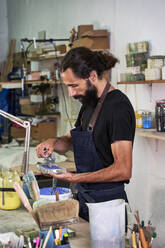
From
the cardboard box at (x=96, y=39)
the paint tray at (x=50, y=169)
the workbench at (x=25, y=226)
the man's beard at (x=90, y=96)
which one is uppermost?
the cardboard box at (x=96, y=39)

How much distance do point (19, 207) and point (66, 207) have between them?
0.70m

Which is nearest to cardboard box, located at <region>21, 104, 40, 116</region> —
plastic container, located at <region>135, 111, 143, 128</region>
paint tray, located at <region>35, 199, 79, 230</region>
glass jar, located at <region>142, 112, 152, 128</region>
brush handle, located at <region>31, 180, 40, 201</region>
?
plastic container, located at <region>135, 111, 143, 128</region>

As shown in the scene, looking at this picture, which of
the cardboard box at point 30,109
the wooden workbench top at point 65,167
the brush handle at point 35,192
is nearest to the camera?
the brush handle at point 35,192

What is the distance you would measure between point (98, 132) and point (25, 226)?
2.29ft

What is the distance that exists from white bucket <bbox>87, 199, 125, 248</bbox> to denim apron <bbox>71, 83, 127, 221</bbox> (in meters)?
0.75

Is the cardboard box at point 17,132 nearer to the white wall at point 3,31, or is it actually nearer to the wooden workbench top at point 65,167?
the white wall at point 3,31

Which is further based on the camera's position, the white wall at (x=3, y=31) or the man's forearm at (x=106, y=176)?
the white wall at (x=3, y=31)

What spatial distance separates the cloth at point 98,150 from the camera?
2256 millimetres

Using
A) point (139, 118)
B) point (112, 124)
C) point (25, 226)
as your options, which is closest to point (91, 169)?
point (112, 124)

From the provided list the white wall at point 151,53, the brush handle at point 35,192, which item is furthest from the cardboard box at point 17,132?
the brush handle at point 35,192

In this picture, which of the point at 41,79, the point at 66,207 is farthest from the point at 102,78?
the point at 41,79

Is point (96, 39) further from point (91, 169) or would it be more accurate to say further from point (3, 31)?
point (3, 31)

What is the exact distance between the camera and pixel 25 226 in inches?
76.3

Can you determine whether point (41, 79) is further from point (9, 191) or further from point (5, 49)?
point (9, 191)
